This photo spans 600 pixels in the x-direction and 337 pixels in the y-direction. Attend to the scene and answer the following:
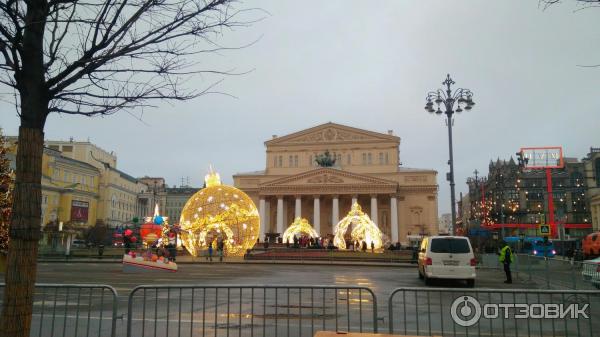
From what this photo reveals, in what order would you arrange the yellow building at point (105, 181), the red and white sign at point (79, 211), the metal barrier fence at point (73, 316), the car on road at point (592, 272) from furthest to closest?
the yellow building at point (105, 181) → the red and white sign at point (79, 211) → the car on road at point (592, 272) → the metal barrier fence at point (73, 316)

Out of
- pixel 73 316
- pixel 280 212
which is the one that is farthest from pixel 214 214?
pixel 280 212

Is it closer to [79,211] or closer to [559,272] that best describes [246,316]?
[559,272]

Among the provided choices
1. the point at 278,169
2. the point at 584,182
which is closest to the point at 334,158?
the point at 278,169

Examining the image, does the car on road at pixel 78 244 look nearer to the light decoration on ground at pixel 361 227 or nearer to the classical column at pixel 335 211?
the light decoration on ground at pixel 361 227

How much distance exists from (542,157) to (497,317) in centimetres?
6031

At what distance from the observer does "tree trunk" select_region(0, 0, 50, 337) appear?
3.44 m

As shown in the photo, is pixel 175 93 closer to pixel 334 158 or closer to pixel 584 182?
pixel 334 158

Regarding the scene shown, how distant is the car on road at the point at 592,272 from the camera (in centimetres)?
1300

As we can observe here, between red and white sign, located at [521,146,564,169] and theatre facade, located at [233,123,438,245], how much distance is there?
15.4 meters

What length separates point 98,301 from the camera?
11.5 meters

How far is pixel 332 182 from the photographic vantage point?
222 ft

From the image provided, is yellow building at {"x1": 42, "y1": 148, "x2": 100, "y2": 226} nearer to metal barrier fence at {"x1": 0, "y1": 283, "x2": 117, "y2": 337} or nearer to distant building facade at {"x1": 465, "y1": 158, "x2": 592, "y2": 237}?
metal barrier fence at {"x1": 0, "y1": 283, "x2": 117, "y2": 337}

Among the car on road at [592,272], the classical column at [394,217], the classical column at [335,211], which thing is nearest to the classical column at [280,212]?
the classical column at [335,211]

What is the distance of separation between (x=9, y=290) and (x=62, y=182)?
77.6 metres
